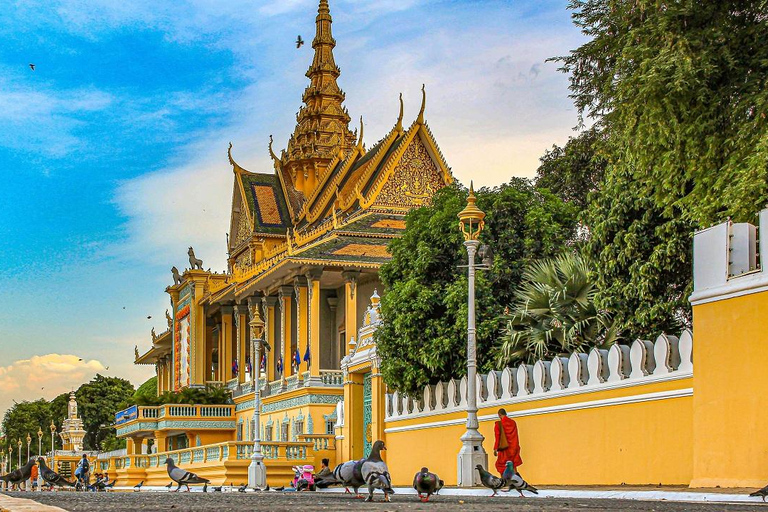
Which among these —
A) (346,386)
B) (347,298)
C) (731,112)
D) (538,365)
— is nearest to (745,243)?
(731,112)

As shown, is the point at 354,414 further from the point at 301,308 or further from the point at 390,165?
the point at 390,165

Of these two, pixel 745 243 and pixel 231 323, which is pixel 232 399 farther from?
pixel 745 243

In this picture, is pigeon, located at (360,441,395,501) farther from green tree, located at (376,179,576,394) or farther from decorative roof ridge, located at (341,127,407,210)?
decorative roof ridge, located at (341,127,407,210)

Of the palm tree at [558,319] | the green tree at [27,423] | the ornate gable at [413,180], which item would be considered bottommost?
the green tree at [27,423]

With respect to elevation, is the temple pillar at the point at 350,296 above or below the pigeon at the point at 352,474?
above

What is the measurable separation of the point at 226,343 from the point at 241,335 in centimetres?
210

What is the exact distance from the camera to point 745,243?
13.9m

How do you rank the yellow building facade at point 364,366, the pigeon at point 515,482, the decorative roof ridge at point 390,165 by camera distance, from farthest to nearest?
the decorative roof ridge at point 390,165
the pigeon at point 515,482
the yellow building facade at point 364,366

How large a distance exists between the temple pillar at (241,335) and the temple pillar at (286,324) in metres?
3.75

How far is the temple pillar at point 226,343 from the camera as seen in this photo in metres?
49.9

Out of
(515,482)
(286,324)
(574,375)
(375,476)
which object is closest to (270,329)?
(286,324)

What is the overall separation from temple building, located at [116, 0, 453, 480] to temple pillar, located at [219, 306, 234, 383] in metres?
0.06

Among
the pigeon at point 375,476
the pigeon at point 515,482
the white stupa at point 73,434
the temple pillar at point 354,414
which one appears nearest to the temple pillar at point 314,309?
the temple pillar at point 354,414

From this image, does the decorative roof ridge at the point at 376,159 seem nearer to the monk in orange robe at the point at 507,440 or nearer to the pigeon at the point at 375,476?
the monk in orange robe at the point at 507,440
